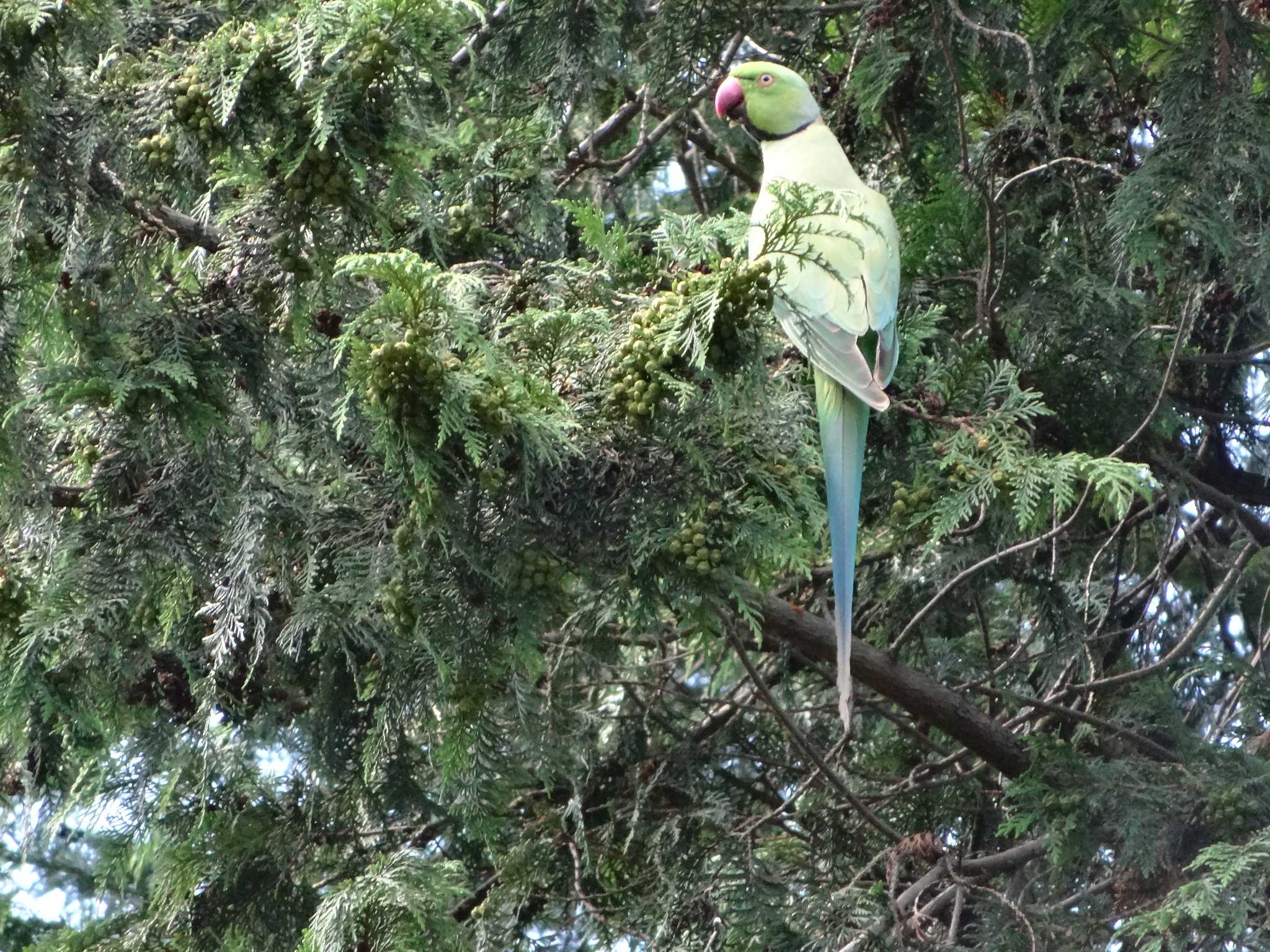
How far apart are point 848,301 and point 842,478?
351 millimetres

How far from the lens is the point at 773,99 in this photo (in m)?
3.39

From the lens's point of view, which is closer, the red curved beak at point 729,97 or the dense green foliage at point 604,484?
the dense green foliage at point 604,484

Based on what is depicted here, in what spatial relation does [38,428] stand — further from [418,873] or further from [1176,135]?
[1176,135]

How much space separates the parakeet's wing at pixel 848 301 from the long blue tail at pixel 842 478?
0.08 m

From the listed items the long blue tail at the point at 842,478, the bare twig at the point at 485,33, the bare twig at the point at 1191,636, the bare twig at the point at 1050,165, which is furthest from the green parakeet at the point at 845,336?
the bare twig at the point at 1191,636

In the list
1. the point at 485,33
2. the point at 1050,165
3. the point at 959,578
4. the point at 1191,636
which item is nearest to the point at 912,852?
the point at 959,578

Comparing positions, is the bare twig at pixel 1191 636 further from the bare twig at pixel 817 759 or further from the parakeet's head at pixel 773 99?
the parakeet's head at pixel 773 99

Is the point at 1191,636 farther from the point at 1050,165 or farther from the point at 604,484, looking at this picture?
the point at 604,484

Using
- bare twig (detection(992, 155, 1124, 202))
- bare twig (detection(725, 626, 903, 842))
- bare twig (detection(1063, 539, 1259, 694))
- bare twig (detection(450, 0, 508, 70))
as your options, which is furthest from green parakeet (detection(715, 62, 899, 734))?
bare twig (detection(1063, 539, 1259, 694))

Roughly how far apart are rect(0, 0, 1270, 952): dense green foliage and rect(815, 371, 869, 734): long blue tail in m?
0.09

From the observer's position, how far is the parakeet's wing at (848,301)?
2520 millimetres

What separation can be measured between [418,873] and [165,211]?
133 cm

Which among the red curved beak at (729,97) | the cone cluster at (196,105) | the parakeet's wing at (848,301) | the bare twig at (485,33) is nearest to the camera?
the cone cluster at (196,105)

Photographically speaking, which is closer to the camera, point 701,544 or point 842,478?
point 701,544
